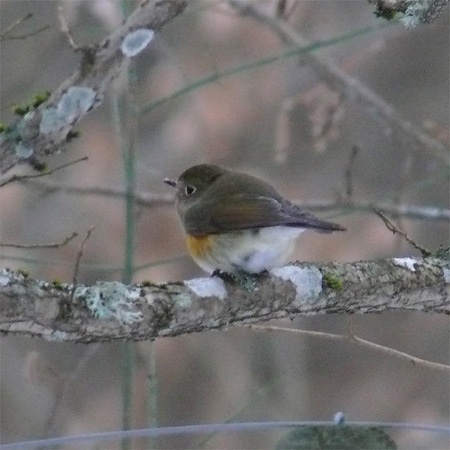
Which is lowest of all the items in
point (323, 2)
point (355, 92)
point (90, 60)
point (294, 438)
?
point (294, 438)

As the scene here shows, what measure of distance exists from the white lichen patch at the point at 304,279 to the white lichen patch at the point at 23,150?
0.68m

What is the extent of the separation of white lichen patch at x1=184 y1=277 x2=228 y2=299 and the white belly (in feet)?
1.21

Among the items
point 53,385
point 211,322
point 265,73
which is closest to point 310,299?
point 211,322

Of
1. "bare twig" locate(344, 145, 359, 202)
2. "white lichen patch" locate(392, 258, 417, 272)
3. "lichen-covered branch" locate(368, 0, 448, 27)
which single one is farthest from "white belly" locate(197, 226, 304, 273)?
"lichen-covered branch" locate(368, 0, 448, 27)

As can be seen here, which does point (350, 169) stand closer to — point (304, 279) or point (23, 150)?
point (304, 279)

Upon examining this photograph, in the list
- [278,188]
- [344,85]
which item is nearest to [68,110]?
[344,85]

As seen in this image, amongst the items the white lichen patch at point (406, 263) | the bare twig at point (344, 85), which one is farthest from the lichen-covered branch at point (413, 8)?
the bare twig at point (344, 85)

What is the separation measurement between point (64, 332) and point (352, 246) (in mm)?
4595

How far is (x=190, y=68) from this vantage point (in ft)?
21.0

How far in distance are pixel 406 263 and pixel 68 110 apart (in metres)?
0.99

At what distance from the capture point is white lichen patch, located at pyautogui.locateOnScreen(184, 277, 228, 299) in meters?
2.09

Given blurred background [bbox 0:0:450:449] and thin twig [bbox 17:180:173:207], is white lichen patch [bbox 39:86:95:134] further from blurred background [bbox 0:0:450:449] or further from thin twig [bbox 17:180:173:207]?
blurred background [bbox 0:0:450:449]

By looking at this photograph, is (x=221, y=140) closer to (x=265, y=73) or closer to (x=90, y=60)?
(x=265, y=73)

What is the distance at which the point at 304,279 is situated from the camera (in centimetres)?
231
